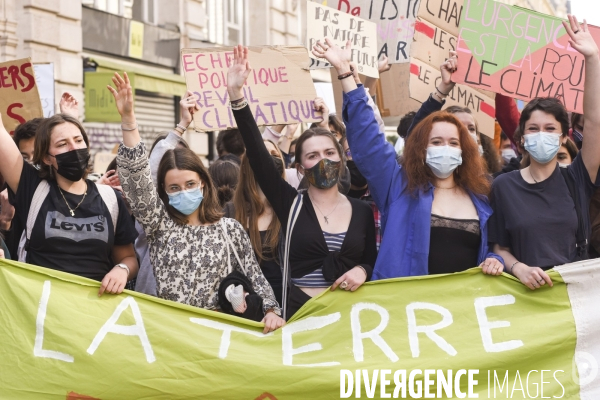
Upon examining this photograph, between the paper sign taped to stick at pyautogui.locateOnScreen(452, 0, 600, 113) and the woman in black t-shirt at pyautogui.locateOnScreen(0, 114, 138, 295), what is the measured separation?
254 cm

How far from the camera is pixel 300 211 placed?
449 cm

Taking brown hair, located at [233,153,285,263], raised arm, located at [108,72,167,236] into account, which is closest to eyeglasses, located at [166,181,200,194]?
raised arm, located at [108,72,167,236]

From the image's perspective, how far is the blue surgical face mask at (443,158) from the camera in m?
4.41

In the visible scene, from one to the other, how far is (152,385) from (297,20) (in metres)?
18.8

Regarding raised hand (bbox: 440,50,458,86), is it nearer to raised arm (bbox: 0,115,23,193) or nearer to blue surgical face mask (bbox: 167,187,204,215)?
blue surgical face mask (bbox: 167,187,204,215)

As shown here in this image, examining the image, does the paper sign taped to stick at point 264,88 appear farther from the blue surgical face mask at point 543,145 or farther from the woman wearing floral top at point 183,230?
the blue surgical face mask at point 543,145

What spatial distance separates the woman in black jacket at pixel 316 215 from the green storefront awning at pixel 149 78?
10727mm

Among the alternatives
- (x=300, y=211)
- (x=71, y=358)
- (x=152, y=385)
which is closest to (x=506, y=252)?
(x=300, y=211)

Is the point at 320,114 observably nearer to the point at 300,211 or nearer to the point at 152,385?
the point at 300,211

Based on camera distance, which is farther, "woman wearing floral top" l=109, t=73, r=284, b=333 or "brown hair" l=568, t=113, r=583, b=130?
"brown hair" l=568, t=113, r=583, b=130

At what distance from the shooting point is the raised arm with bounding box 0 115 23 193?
419cm

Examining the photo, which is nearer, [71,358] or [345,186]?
[71,358]

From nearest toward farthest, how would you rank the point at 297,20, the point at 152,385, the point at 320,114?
the point at 152,385 → the point at 320,114 → the point at 297,20

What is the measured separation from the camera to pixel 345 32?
6.45 metres
